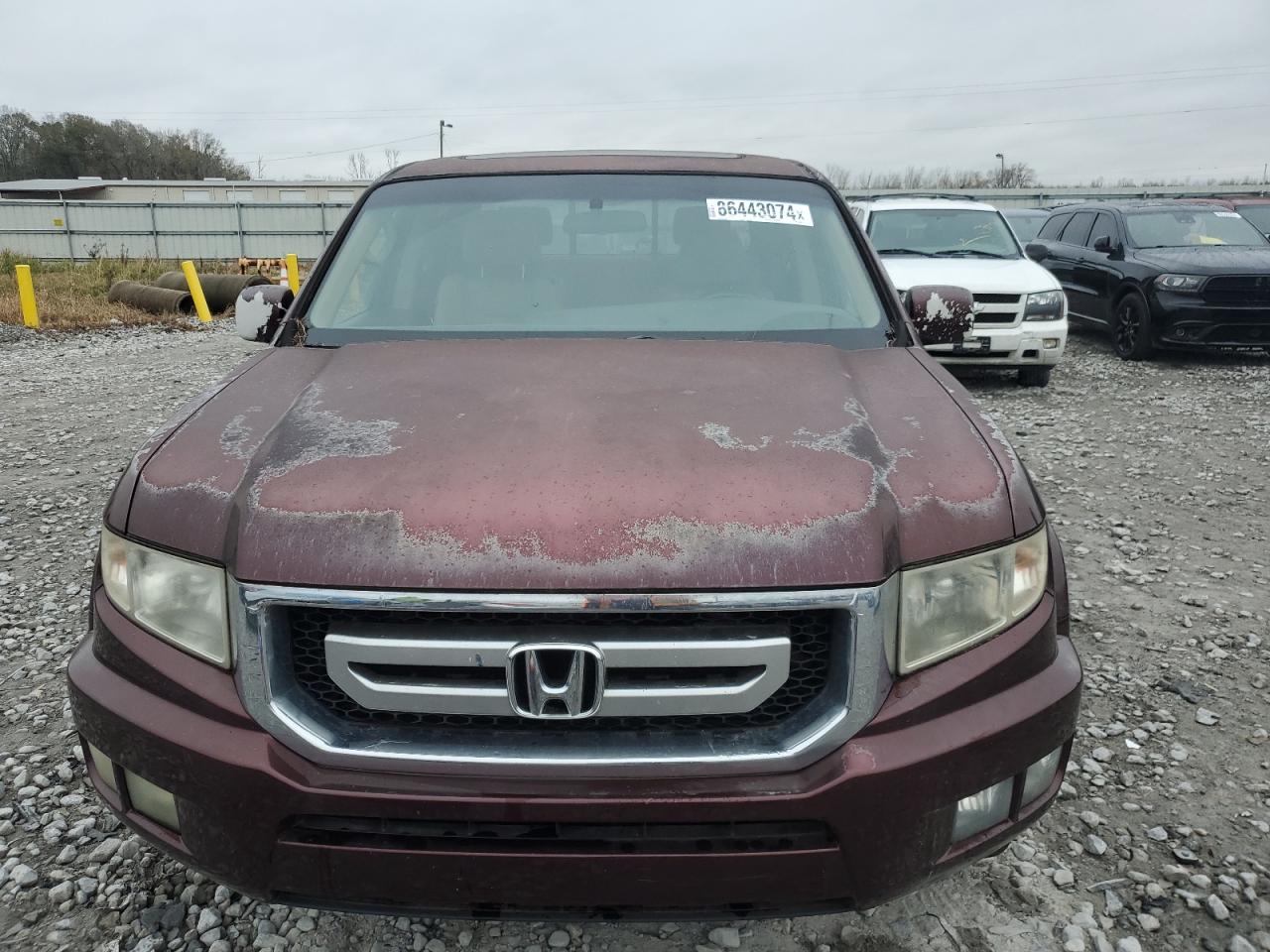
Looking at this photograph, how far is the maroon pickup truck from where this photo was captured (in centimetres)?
157

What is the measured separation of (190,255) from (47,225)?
4497mm

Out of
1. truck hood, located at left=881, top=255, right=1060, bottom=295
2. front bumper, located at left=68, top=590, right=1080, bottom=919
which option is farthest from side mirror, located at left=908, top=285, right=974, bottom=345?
truck hood, located at left=881, top=255, right=1060, bottom=295

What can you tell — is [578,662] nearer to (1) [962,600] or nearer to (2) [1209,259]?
(1) [962,600]

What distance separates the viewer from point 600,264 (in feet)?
9.52

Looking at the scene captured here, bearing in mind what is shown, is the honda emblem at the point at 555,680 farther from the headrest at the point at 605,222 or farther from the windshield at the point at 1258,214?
the windshield at the point at 1258,214

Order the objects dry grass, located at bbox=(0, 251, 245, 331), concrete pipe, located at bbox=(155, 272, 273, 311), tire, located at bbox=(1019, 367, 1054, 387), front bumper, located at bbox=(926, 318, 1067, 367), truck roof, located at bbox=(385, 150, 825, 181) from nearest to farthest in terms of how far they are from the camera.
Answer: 1. truck roof, located at bbox=(385, 150, 825, 181)
2. front bumper, located at bbox=(926, 318, 1067, 367)
3. tire, located at bbox=(1019, 367, 1054, 387)
4. dry grass, located at bbox=(0, 251, 245, 331)
5. concrete pipe, located at bbox=(155, 272, 273, 311)

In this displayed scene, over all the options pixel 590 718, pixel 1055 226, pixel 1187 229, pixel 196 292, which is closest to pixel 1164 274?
pixel 1187 229

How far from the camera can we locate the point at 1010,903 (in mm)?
2262

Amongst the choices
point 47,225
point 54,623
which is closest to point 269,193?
point 47,225

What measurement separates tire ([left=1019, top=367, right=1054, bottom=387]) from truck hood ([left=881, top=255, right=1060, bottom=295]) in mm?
771

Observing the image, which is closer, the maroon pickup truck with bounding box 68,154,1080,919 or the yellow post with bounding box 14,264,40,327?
the maroon pickup truck with bounding box 68,154,1080,919

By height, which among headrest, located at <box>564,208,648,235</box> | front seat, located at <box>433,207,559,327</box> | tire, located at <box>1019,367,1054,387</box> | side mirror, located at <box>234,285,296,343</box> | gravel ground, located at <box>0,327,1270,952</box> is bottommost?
gravel ground, located at <box>0,327,1270,952</box>

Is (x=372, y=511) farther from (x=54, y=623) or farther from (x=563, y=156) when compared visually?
(x=54, y=623)

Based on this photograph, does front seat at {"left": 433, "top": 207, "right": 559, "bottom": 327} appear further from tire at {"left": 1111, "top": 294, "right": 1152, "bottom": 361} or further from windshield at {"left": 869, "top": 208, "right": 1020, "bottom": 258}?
tire at {"left": 1111, "top": 294, "right": 1152, "bottom": 361}
